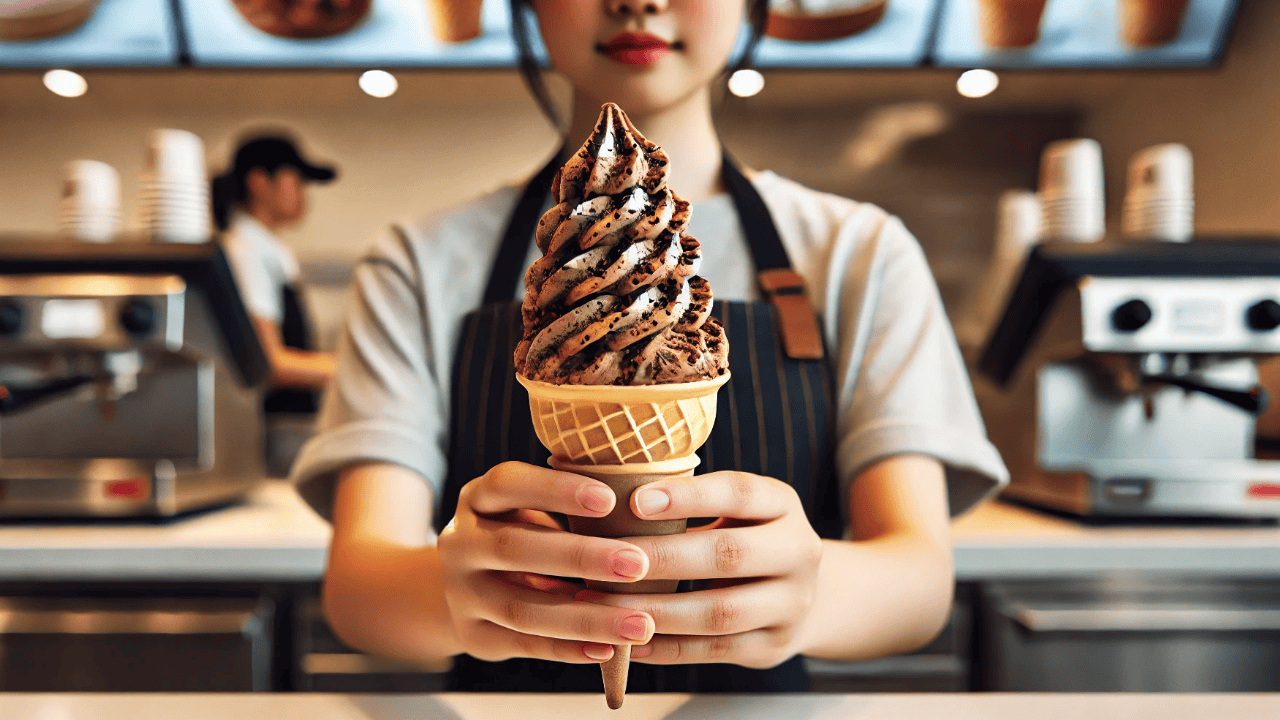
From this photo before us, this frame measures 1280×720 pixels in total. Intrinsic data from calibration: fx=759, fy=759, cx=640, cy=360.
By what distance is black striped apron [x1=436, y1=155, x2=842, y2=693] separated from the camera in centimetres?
96

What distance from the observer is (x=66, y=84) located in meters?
2.63

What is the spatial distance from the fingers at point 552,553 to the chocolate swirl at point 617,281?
12 centimetres

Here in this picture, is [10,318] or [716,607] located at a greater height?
[10,318]

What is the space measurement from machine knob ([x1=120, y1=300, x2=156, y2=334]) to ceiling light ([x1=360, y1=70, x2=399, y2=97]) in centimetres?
108

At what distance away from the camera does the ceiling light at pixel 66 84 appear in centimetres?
248

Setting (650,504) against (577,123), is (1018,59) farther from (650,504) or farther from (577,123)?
(650,504)

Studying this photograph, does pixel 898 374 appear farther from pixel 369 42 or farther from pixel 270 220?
pixel 270 220

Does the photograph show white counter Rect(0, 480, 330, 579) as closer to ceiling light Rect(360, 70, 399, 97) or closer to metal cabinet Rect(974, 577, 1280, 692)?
metal cabinet Rect(974, 577, 1280, 692)

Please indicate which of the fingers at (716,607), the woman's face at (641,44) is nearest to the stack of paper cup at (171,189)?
the woman's face at (641,44)

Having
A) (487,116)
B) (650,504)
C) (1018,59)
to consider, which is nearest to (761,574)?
(650,504)

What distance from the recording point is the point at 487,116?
2812 millimetres

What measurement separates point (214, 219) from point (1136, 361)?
9.65 ft

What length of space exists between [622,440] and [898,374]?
0.52m

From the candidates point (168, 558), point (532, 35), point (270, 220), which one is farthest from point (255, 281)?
point (532, 35)
